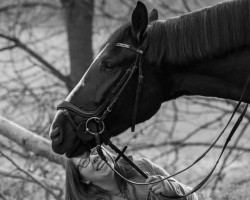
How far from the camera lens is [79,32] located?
1071 cm

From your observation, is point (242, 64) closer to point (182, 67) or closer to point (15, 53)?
point (182, 67)

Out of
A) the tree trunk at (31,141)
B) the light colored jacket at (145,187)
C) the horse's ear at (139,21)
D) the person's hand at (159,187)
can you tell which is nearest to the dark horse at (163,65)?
the horse's ear at (139,21)

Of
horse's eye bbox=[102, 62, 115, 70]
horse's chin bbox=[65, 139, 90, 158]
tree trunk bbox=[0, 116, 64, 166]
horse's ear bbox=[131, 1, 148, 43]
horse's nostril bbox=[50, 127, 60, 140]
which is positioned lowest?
tree trunk bbox=[0, 116, 64, 166]

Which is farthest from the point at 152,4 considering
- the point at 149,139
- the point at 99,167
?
the point at 99,167

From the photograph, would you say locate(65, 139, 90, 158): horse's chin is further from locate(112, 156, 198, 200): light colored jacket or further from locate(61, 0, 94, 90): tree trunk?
locate(61, 0, 94, 90): tree trunk

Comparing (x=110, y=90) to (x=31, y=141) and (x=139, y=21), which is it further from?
(x=31, y=141)

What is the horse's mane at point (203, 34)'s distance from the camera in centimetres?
458

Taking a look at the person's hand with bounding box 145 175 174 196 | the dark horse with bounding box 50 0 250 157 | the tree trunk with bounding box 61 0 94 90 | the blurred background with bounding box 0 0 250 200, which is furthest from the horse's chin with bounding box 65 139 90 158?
the tree trunk with bounding box 61 0 94 90

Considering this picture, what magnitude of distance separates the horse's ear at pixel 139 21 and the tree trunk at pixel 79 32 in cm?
576

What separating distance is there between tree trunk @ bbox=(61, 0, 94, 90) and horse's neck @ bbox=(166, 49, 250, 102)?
5.73 meters

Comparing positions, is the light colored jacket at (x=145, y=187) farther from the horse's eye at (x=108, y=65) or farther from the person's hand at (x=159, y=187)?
the horse's eye at (x=108, y=65)

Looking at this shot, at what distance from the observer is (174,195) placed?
201 inches

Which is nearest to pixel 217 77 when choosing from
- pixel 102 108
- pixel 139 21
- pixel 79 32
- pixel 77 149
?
pixel 139 21

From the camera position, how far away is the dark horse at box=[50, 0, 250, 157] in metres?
4.63
